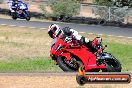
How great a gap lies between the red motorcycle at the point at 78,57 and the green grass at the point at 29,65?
2.02 metres

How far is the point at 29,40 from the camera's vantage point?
2536cm

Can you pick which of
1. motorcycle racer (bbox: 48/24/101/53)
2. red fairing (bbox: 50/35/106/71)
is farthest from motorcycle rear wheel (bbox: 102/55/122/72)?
motorcycle racer (bbox: 48/24/101/53)

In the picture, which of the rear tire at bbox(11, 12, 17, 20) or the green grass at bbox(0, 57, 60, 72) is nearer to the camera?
the green grass at bbox(0, 57, 60, 72)

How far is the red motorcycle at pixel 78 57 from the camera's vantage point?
572 inches

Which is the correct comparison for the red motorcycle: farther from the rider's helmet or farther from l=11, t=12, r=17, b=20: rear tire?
l=11, t=12, r=17, b=20: rear tire

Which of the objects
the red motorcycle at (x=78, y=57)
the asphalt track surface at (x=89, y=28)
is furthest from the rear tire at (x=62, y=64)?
the asphalt track surface at (x=89, y=28)

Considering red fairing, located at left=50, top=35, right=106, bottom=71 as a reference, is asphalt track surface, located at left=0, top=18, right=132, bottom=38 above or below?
below

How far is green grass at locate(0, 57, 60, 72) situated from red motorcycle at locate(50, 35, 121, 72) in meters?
2.02

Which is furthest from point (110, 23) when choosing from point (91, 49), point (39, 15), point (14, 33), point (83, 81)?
point (83, 81)

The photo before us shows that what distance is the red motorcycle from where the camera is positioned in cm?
1452

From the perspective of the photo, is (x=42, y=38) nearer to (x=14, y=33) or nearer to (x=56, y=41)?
(x=14, y=33)

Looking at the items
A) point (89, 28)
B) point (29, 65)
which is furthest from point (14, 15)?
point (29, 65)

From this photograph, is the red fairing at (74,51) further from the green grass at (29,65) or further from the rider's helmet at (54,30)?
the green grass at (29,65)

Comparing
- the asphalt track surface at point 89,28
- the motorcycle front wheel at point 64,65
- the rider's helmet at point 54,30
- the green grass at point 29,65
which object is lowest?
the asphalt track surface at point 89,28
